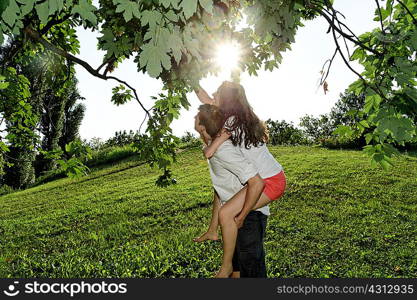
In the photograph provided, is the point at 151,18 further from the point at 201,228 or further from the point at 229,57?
the point at 201,228

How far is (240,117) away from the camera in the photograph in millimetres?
3422

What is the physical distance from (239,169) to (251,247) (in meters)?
0.79

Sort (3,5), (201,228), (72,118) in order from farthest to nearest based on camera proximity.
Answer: (72,118)
(201,228)
(3,5)

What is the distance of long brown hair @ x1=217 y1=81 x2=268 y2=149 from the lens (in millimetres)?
3348

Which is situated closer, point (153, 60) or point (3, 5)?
point (3, 5)

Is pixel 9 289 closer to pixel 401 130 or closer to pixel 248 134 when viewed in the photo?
pixel 248 134

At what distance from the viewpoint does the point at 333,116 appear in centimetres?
5109

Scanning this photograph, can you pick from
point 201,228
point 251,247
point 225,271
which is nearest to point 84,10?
point 251,247

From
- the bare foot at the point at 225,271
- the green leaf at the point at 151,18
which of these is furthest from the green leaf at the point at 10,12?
the bare foot at the point at 225,271

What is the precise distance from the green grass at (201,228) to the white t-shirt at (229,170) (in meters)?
2.51

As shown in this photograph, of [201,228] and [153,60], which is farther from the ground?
[153,60]

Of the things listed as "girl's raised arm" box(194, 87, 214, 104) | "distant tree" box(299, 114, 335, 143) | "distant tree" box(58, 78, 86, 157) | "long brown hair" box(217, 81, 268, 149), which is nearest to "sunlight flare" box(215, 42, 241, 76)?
"girl's raised arm" box(194, 87, 214, 104)

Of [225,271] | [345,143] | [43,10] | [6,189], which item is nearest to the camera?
[43,10]

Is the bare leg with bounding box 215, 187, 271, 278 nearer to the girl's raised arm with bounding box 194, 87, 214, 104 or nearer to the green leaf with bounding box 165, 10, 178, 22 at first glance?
the girl's raised arm with bounding box 194, 87, 214, 104
